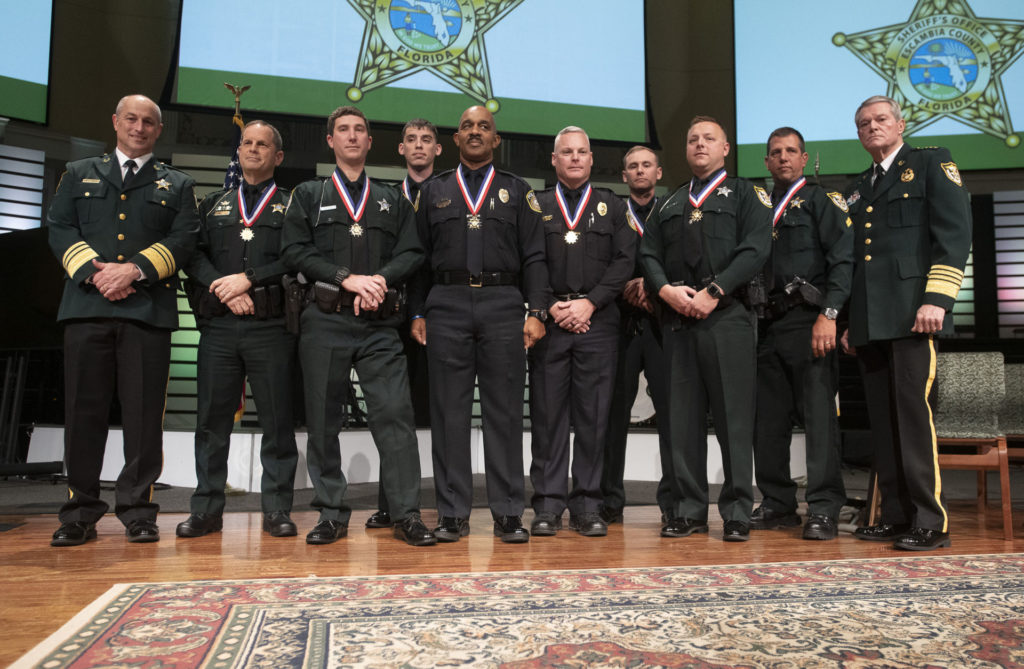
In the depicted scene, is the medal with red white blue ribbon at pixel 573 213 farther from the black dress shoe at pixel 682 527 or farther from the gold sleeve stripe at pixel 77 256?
the gold sleeve stripe at pixel 77 256

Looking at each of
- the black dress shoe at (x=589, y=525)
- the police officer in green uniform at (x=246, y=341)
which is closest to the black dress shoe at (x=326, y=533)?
the police officer in green uniform at (x=246, y=341)

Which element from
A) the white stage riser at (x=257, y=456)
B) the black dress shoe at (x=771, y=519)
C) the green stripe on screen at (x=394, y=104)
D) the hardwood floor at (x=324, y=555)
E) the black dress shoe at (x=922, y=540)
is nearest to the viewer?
the hardwood floor at (x=324, y=555)

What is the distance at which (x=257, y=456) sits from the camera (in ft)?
17.0

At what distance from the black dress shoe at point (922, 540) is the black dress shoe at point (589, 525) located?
114 centimetres

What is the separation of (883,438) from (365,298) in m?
2.26

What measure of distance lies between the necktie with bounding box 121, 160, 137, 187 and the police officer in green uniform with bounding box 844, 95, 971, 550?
3083 mm

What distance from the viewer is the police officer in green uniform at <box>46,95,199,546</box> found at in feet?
10.4

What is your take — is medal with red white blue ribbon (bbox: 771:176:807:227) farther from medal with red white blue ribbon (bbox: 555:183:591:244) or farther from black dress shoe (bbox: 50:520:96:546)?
black dress shoe (bbox: 50:520:96:546)

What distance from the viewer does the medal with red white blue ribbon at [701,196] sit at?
135 inches

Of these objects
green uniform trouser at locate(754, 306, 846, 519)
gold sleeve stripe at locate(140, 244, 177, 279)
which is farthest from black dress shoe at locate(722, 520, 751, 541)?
gold sleeve stripe at locate(140, 244, 177, 279)

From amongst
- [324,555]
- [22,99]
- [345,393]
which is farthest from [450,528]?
[22,99]

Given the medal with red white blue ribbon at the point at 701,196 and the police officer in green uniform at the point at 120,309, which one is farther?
the medal with red white blue ribbon at the point at 701,196

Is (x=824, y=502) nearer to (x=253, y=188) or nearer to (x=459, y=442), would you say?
(x=459, y=442)

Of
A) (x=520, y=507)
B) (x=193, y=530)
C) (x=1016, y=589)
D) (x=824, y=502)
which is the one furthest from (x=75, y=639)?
(x=824, y=502)
